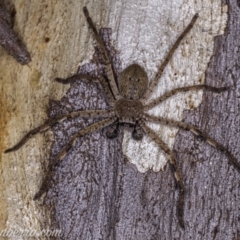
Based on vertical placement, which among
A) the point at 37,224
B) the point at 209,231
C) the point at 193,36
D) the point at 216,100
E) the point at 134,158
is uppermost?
the point at 193,36

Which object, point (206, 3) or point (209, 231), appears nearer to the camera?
point (209, 231)

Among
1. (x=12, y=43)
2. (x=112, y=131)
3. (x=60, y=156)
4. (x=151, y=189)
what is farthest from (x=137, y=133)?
(x=12, y=43)

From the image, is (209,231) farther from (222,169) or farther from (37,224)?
(37,224)

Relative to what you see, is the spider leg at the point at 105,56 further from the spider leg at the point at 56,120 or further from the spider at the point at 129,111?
the spider leg at the point at 56,120

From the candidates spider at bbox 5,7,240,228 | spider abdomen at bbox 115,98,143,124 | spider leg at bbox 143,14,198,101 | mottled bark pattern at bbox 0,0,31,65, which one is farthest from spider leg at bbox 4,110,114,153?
mottled bark pattern at bbox 0,0,31,65

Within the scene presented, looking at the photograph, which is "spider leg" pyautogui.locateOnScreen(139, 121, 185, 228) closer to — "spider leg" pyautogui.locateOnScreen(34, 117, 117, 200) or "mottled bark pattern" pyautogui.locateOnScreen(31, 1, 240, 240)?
"mottled bark pattern" pyautogui.locateOnScreen(31, 1, 240, 240)

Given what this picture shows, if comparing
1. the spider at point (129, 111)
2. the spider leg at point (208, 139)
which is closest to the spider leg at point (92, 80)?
the spider at point (129, 111)

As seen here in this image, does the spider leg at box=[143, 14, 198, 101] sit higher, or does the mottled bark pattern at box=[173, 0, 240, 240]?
the spider leg at box=[143, 14, 198, 101]

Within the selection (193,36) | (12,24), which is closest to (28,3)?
(12,24)
